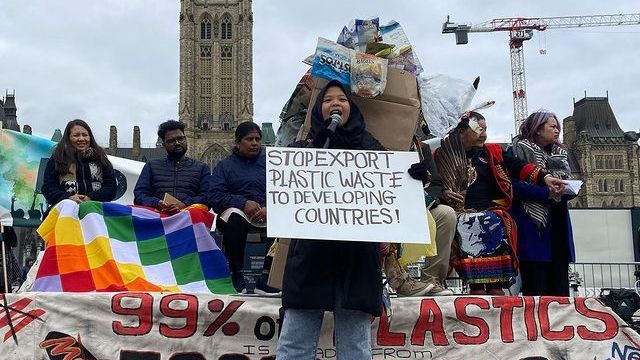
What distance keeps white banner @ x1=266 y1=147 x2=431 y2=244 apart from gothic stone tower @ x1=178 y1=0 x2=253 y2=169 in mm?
85817

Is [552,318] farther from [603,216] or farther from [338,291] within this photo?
[603,216]

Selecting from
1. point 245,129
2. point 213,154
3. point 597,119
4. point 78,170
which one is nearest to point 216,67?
point 213,154

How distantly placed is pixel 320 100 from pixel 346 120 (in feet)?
0.59

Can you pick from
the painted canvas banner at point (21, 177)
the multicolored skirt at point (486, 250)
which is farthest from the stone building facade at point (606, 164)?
the multicolored skirt at point (486, 250)

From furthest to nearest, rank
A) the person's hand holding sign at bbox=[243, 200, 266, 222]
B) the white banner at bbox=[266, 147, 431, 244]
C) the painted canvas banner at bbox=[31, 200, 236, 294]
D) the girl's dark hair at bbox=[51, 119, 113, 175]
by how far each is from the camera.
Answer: the girl's dark hair at bbox=[51, 119, 113, 175]
the person's hand holding sign at bbox=[243, 200, 266, 222]
the painted canvas banner at bbox=[31, 200, 236, 294]
the white banner at bbox=[266, 147, 431, 244]

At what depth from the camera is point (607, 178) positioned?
286ft

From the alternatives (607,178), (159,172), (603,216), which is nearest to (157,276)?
(159,172)

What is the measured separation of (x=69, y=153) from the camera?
5.45m

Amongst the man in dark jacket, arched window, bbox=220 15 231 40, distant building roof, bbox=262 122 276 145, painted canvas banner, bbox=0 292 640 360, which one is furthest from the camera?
arched window, bbox=220 15 231 40

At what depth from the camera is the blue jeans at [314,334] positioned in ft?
10.4

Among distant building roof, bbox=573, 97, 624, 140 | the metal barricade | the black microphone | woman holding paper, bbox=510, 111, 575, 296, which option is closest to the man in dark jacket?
the black microphone

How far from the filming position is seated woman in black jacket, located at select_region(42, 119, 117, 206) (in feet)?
17.7

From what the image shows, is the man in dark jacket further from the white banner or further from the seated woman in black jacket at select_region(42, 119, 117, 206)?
the white banner

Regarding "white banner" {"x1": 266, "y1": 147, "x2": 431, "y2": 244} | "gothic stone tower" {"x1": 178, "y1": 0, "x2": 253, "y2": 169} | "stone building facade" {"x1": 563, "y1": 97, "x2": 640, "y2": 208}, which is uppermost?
"gothic stone tower" {"x1": 178, "y1": 0, "x2": 253, "y2": 169}
